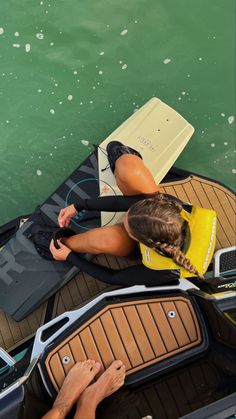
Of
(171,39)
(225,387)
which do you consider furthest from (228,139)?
(225,387)

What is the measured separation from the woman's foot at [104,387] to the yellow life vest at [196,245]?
0.55 m

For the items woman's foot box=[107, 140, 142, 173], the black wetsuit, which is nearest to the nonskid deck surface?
the black wetsuit

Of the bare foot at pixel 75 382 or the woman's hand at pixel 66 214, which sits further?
the woman's hand at pixel 66 214

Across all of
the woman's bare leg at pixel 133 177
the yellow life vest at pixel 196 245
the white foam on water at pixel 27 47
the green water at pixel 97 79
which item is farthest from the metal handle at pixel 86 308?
the white foam on water at pixel 27 47

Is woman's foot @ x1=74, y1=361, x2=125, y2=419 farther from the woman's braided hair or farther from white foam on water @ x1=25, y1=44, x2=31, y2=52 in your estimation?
white foam on water @ x1=25, y1=44, x2=31, y2=52

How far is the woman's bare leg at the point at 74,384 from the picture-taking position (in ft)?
6.59

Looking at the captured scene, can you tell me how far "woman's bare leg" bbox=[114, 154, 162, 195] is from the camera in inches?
93.8

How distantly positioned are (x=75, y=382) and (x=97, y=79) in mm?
2245

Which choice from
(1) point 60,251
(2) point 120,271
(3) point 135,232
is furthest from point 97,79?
(3) point 135,232

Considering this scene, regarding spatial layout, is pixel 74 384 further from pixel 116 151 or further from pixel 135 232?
pixel 116 151

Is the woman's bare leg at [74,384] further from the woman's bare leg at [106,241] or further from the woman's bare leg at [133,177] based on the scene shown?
the woman's bare leg at [133,177]

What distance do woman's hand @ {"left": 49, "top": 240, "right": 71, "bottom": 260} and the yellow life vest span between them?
1.96 feet

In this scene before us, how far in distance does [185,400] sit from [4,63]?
2.66 m

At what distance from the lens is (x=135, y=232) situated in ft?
6.41
